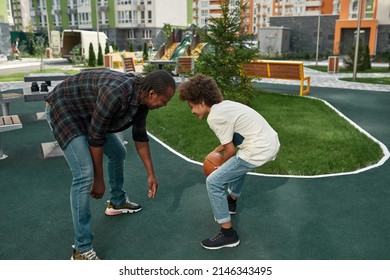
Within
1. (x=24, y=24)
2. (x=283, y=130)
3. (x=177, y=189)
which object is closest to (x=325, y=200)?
(x=177, y=189)

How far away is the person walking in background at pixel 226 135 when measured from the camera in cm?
380

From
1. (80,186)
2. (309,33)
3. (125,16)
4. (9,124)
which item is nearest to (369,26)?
(309,33)

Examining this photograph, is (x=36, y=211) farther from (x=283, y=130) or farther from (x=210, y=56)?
(x=210, y=56)

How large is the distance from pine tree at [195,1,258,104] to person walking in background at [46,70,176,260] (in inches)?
320

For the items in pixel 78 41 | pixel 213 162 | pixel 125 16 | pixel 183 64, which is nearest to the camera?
pixel 213 162

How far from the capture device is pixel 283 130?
Result: 9.14 m

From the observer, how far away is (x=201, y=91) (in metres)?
3.82

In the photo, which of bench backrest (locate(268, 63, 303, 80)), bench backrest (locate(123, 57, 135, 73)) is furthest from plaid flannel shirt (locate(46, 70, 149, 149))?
bench backrest (locate(123, 57, 135, 73))

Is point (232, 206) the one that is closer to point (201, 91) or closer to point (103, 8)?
point (201, 91)

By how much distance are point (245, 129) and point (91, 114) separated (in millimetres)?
1536

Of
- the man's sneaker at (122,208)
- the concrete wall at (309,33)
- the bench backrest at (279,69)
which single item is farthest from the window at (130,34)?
the man's sneaker at (122,208)

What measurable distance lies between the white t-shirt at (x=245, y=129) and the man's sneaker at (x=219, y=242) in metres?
0.89

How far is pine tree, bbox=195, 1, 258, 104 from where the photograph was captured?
11.5 m

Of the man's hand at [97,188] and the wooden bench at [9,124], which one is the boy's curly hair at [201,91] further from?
the wooden bench at [9,124]
